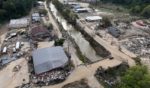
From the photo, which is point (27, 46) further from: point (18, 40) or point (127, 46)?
point (127, 46)

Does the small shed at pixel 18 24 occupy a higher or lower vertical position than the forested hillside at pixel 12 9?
lower

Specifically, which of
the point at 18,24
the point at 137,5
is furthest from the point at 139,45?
the point at 18,24

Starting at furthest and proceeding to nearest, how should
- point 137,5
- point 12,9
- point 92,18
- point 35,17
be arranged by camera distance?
point 137,5 < point 12,9 < point 35,17 < point 92,18

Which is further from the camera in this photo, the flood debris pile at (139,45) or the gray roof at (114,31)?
the gray roof at (114,31)

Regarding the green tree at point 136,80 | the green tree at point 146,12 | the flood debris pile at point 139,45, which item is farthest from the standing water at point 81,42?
the green tree at point 146,12

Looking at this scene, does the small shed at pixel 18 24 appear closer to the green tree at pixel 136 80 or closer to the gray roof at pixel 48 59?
the gray roof at pixel 48 59

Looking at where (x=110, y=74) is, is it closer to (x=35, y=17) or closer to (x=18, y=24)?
(x=18, y=24)
